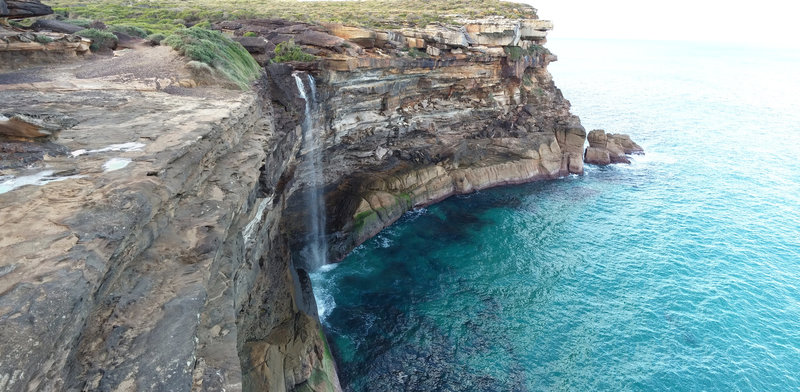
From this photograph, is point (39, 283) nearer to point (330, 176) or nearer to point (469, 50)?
point (330, 176)

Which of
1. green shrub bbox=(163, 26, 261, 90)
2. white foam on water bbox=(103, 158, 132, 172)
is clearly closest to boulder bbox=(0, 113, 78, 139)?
white foam on water bbox=(103, 158, 132, 172)

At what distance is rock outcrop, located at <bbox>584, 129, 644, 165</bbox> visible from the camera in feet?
164

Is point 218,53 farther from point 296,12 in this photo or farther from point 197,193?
point 296,12

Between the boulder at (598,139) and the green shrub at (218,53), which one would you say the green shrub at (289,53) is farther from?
the boulder at (598,139)

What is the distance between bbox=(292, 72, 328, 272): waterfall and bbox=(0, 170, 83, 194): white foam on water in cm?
1721

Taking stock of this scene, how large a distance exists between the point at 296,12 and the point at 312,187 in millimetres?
29512

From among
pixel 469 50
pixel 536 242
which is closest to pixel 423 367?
pixel 536 242

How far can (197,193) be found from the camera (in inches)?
424

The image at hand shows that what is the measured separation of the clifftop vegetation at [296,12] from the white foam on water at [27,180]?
1127 inches

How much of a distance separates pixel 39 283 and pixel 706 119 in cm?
9002

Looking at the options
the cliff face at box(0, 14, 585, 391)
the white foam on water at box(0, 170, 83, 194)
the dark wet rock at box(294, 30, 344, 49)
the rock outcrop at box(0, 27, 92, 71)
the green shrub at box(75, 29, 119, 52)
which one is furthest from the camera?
the dark wet rock at box(294, 30, 344, 49)

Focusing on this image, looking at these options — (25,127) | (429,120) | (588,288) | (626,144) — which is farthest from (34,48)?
(626,144)

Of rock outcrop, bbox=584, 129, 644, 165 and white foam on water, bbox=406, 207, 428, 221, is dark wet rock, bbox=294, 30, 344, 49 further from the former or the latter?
rock outcrop, bbox=584, 129, 644, 165

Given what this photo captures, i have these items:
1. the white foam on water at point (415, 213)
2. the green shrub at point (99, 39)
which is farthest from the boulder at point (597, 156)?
the green shrub at point (99, 39)
